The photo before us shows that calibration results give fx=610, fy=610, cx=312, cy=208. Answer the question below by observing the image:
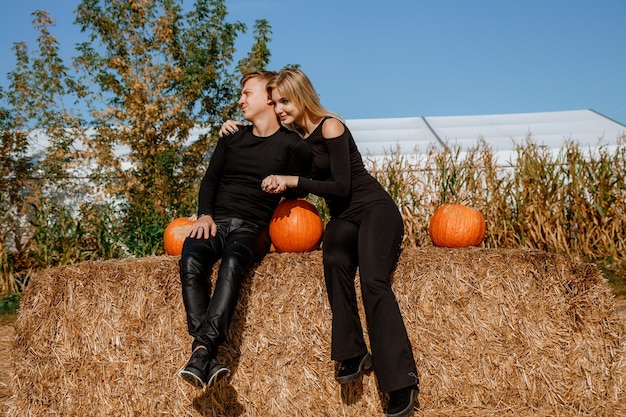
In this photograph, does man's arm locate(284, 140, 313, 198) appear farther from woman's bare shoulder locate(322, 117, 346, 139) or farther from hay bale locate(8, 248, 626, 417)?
hay bale locate(8, 248, 626, 417)

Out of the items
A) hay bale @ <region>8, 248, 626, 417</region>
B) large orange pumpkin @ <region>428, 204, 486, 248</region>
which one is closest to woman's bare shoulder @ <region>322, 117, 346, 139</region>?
hay bale @ <region>8, 248, 626, 417</region>

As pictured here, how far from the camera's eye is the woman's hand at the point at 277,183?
3130mm

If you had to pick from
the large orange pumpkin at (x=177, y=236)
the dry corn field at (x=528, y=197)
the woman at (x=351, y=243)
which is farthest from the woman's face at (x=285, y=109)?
the dry corn field at (x=528, y=197)

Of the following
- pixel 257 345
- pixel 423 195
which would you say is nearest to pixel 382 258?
pixel 257 345

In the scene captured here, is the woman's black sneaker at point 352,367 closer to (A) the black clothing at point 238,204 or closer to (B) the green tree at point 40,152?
(A) the black clothing at point 238,204

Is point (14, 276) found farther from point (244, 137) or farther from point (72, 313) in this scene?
point (244, 137)

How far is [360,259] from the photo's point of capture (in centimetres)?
306

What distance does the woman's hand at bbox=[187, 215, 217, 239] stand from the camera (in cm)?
319

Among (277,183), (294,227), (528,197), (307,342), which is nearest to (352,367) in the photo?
(307,342)

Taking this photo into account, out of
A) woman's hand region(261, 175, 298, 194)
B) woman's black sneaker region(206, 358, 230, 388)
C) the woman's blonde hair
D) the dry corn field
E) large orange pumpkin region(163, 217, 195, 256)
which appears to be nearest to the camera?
woman's black sneaker region(206, 358, 230, 388)

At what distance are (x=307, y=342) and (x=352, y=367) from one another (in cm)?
35

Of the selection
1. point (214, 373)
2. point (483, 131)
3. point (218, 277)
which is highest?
point (483, 131)

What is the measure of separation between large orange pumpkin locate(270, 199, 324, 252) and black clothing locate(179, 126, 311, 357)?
6cm

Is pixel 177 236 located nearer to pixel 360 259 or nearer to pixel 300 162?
pixel 300 162
